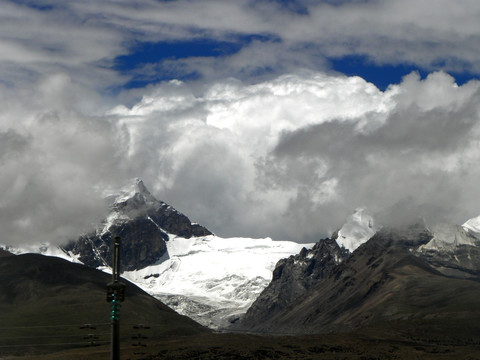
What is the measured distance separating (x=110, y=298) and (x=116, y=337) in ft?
12.8

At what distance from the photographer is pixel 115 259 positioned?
313 feet

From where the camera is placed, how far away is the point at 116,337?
93.1 m

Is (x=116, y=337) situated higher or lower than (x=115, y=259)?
lower

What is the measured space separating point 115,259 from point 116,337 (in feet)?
26.0

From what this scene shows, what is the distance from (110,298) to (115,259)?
4.23 m

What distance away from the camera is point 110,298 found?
307 feet
